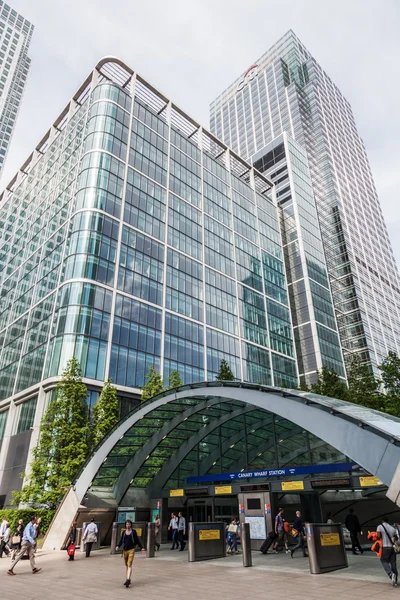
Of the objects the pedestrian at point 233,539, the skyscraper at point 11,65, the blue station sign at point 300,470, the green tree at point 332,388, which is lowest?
the pedestrian at point 233,539

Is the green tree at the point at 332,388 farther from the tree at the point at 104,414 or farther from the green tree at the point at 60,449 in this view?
the green tree at the point at 60,449

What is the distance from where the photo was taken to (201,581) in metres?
10.1

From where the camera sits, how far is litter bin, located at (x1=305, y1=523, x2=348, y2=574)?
10695 millimetres

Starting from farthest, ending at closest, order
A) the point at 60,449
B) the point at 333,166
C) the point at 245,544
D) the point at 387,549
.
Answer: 1. the point at 333,166
2. the point at 60,449
3. the point at 245,544
4. the point at 387,549

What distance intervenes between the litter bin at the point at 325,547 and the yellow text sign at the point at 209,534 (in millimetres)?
5018

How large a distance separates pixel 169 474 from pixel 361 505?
10.1m

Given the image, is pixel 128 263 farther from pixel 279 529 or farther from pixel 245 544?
pixel 245 544

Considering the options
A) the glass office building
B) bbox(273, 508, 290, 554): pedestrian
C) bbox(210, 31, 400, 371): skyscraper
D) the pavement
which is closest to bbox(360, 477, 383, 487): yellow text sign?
the pavement

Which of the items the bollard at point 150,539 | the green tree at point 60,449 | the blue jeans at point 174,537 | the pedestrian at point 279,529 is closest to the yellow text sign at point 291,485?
the pedestrian at point 279,529

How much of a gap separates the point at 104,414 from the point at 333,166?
102900 millimetres

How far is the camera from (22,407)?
1757 inches

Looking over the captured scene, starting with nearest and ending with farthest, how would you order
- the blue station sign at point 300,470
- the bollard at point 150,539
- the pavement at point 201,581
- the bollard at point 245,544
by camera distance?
the pavement at point 201,581 → the bollard at point 245,544 → the blue station sign at point 300,470 → the bollard at point 150,539

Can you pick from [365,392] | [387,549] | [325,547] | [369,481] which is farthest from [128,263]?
[387,549]

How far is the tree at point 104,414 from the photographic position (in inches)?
1258
